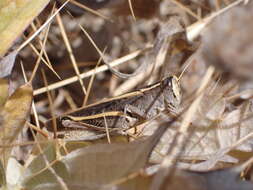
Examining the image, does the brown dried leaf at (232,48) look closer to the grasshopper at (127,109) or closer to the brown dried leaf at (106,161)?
the brown dried leaf at (106,161)

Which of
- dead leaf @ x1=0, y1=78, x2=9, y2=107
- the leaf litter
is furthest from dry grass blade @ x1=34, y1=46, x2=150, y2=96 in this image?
dead leaf @ x1=0, y1=78, x2=9, y2=107

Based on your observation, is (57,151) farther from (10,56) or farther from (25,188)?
(10,56)

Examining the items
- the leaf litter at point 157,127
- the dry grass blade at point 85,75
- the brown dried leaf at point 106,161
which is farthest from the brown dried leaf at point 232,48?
the dry grass blade at point 85,75

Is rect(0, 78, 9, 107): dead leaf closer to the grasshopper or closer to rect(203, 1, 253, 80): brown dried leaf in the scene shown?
the grasshopper

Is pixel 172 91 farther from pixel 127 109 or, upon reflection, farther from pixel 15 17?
pixel 15 17

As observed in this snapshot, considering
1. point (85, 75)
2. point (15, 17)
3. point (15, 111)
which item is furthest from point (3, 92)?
point (85, 75)

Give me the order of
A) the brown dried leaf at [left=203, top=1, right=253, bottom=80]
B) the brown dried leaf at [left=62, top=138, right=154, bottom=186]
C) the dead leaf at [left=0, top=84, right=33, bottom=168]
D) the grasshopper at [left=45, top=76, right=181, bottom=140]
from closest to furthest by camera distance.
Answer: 1. the brown dried leaf at [left=203, top=1, right=253, bottom=80]
2. the brown dried leaf at [left=62, top=138, right=154, bottom=186]
3. the dead leaf at [left=0, top=84, right=33, bottom=168]
4. the grasshopper at [left=45, top=76, right=181, bottom=140]

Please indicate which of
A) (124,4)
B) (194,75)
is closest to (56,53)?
(124,4)
